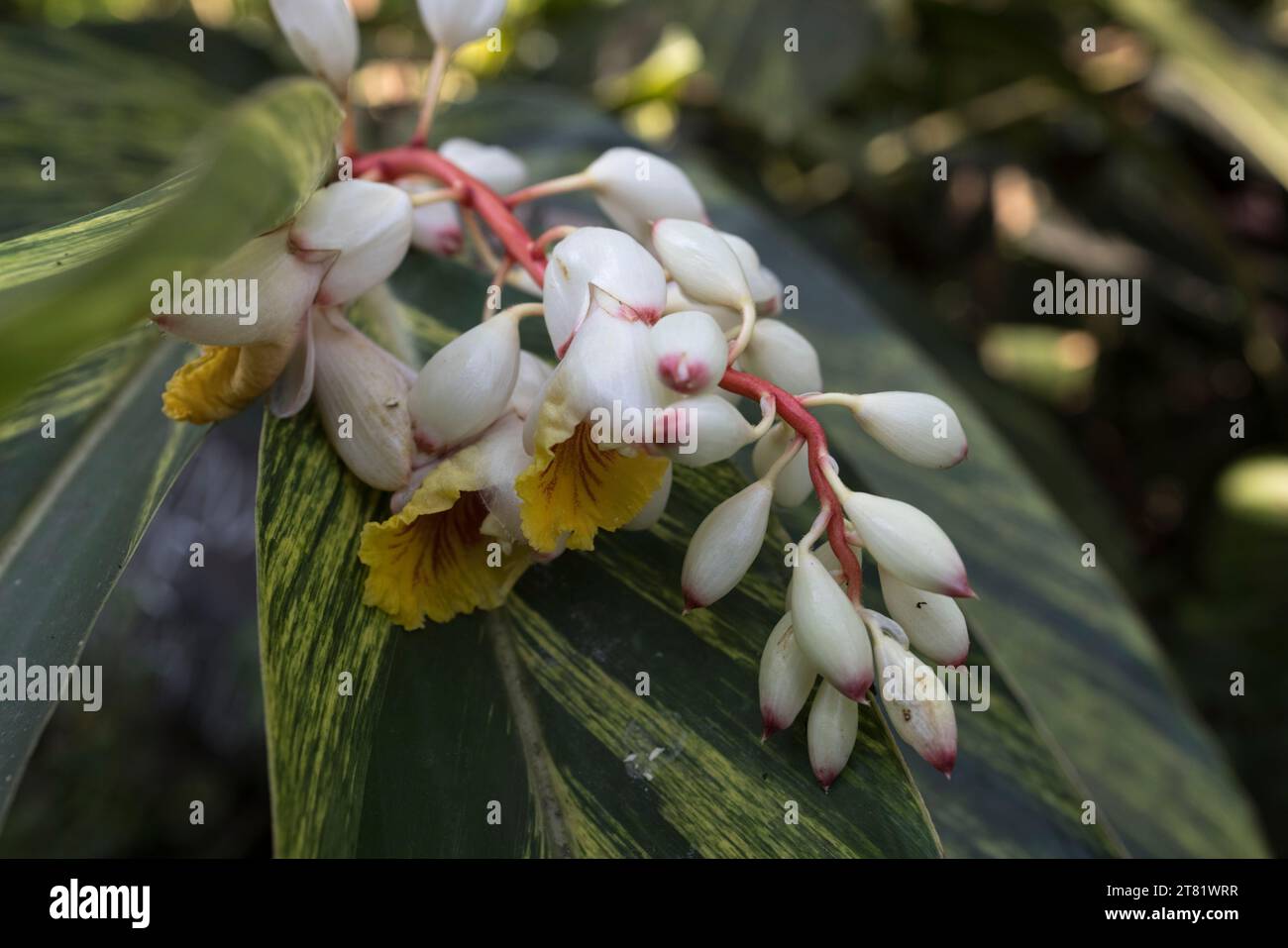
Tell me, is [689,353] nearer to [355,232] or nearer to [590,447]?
[590,447]

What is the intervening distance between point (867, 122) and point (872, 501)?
6.70ft

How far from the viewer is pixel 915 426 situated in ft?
1.59

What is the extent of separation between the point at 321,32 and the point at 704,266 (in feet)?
0.96

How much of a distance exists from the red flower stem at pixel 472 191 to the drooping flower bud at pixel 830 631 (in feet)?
0.65

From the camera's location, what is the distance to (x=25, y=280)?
45 cm

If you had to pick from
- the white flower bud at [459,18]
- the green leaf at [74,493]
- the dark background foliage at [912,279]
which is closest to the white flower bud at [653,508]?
the green leaf at [74,493]

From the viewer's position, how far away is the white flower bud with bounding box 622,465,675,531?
510 mm

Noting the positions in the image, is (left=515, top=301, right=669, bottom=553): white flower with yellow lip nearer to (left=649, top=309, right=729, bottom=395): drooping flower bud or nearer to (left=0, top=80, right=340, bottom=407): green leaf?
(left=649, top=309, right=729, bottom=395): drooping flower bud

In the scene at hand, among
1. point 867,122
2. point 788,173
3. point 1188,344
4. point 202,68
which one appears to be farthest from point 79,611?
point 1188,344

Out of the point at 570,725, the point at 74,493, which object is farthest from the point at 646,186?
the point at 74,493

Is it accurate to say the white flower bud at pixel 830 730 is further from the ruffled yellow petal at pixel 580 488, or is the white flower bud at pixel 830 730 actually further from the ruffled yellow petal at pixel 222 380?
the ruffled yellow petal at pixel 222 380

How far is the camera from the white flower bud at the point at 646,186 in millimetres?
599

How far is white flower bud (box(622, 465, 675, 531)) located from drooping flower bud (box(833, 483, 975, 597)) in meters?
0.10

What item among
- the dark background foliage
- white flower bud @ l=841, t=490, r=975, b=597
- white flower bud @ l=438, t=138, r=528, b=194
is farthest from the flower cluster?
the dark background foliage
